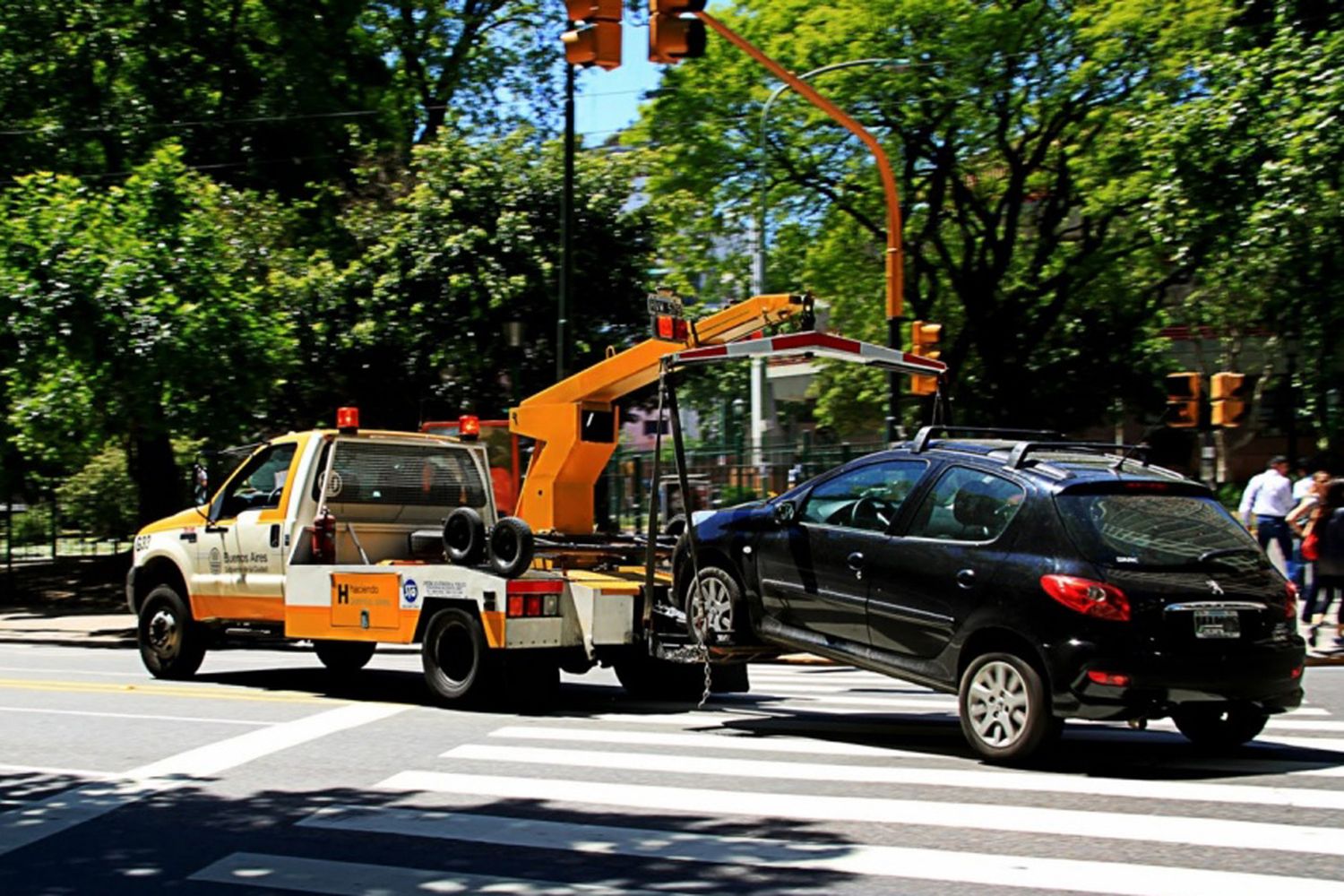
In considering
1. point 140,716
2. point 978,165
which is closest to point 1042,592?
point 140,716

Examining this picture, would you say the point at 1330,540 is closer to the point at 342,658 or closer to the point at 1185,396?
the point at 1185,396

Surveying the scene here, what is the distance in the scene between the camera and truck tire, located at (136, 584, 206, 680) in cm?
1347

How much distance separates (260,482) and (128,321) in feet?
28.2

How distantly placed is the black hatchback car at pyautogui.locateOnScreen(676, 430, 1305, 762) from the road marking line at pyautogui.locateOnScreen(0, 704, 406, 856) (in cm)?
329

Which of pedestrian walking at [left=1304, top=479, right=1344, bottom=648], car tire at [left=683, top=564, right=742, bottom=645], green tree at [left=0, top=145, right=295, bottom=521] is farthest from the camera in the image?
green tree at [left=0, top=145, right=295, bottom=521]

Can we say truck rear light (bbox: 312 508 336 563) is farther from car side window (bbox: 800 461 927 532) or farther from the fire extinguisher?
car side window (bbox: 800 461 927 532)

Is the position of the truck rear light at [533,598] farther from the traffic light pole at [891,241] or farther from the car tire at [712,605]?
the traffic light pole at [891,241]

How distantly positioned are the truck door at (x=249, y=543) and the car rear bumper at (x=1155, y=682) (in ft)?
22.5

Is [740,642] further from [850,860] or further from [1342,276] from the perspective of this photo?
[1342,276]

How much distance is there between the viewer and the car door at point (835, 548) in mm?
9438

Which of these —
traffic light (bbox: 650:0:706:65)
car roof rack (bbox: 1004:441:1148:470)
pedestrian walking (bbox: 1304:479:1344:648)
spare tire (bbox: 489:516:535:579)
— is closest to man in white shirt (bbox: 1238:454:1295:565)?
pedestrian walking (bbox: 1304:479:1344:648)

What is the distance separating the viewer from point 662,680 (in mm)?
12055

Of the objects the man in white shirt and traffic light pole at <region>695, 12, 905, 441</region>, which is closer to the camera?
traffic light pole at <region>695, 12, 905, 441</region>

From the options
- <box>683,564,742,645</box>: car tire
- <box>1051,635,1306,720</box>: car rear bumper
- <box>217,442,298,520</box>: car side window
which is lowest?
<box>1051,635,1306,720</box>: car rear bumper
